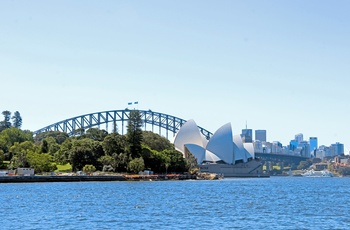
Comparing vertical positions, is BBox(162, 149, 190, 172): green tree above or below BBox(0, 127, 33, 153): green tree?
below

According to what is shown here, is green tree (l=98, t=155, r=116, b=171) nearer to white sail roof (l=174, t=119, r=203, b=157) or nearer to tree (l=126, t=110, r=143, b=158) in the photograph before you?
tree (l=126, t=110, r=143, b=158)

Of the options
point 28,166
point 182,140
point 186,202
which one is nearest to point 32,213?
point 186,202

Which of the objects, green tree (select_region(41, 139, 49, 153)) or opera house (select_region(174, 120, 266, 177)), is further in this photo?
opera house (select_region(174, 120, 266, 177))

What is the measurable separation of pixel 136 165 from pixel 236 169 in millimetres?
69052

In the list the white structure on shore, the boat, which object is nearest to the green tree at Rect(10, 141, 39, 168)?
the white structure on shore

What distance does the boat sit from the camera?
551 feet

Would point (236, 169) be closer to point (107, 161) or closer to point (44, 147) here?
point (44, 147)

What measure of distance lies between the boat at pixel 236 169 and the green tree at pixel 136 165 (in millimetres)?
Result: 48552

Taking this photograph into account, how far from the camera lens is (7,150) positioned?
14088 centimetres

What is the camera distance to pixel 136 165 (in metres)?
116

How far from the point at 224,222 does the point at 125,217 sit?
7164 millimetres

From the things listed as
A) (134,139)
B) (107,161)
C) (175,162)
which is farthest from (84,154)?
(175,162)

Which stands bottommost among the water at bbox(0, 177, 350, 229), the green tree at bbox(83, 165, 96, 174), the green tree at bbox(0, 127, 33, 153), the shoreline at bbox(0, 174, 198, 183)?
the water at bbox(0, 177, 350, 229)

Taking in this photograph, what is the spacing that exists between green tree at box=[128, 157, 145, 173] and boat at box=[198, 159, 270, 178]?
48.6m
